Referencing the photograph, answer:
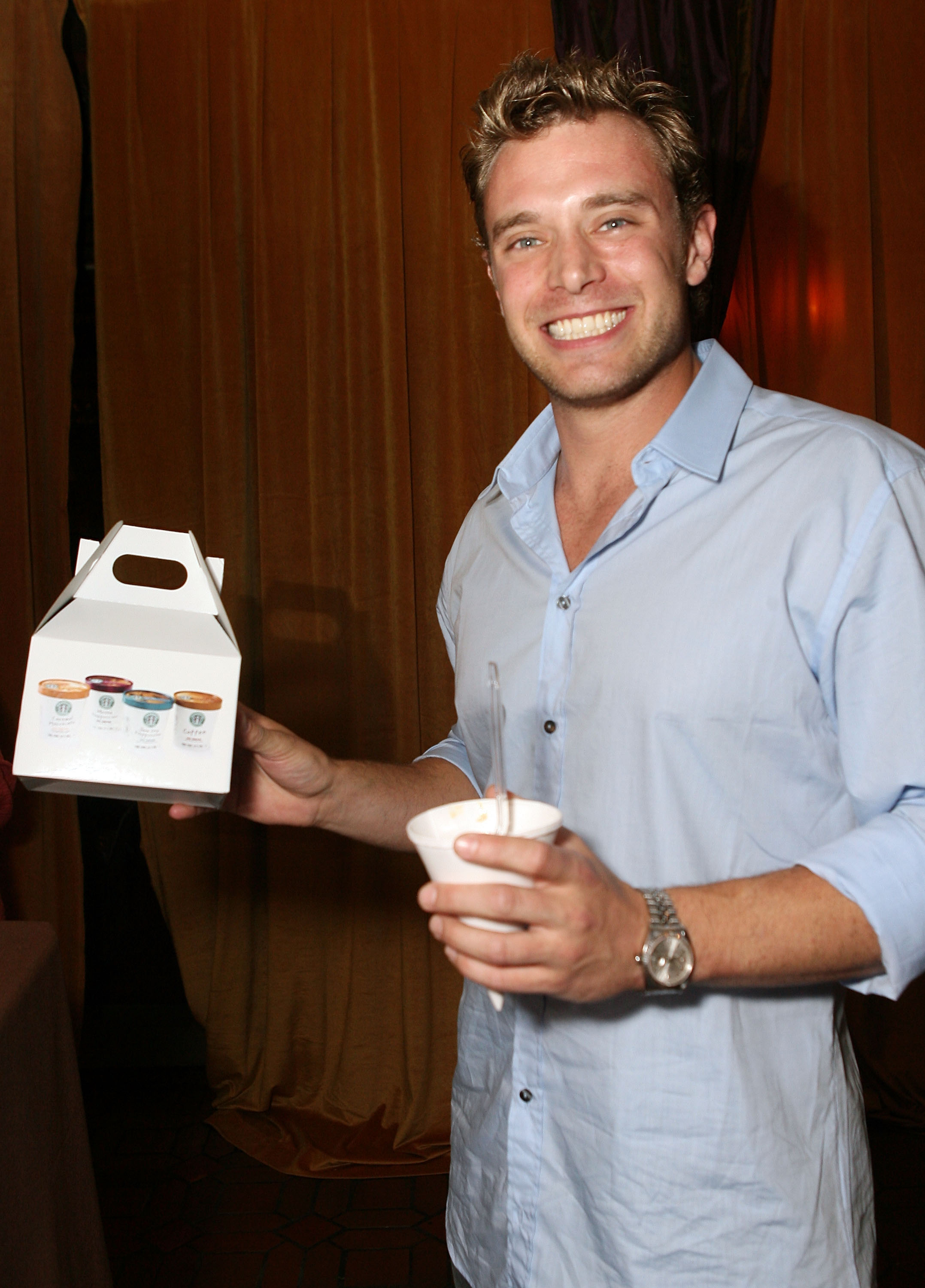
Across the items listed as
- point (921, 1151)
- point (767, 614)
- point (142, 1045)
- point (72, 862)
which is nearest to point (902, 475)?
point (767, 614)

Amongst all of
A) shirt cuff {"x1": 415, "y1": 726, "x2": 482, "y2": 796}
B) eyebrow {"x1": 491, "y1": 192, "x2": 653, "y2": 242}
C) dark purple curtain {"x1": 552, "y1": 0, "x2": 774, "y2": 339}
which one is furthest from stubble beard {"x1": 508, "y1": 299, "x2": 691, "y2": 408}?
dark purple curtain {"x1": 552, "y1": 0, "x2": 774, "y2": 339}

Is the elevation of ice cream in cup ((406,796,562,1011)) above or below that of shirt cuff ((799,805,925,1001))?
above

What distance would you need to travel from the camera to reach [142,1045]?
306 cm

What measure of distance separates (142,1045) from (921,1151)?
7.06ft

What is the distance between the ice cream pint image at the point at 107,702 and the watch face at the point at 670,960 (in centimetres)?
57

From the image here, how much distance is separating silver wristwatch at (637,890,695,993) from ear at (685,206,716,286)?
82 centimetres

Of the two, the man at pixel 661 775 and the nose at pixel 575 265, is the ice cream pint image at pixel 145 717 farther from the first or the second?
the nose at pixel 575 265

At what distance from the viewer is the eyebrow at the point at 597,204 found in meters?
1.16

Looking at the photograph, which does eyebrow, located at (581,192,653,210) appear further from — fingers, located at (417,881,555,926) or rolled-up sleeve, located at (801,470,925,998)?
fingers, located at (417,881,555,926)

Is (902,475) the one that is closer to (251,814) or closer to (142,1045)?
(251,814)

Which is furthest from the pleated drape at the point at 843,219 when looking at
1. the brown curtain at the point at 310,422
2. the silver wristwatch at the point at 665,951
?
the silver wristwatch at the point at 665,951

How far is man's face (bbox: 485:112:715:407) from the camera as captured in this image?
116cm

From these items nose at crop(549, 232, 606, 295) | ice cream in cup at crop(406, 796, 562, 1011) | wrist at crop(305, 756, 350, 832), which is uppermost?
nose at crop(549, 232, 606, 295)

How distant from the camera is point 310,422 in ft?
9.03
